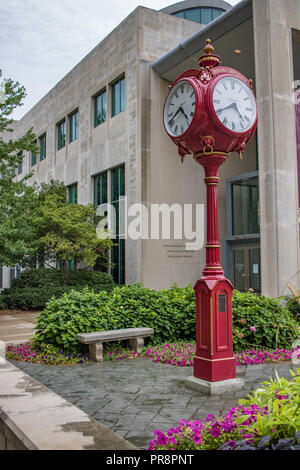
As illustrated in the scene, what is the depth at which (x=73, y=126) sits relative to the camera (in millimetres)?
28656

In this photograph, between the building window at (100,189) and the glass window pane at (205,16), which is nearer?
the building window at (100,189)

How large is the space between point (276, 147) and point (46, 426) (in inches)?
498

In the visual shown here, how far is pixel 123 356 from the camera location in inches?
316

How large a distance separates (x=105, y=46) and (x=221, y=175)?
Result: 9.52 m

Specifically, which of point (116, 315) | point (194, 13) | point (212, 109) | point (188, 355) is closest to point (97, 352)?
point (116, 315)

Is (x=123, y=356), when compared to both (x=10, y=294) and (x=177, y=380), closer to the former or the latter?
(x=177, y=380)

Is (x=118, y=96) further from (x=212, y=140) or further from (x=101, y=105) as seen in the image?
(x=212, y=140)

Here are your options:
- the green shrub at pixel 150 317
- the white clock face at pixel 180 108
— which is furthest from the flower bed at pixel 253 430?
the green shrub at pixel 150 317

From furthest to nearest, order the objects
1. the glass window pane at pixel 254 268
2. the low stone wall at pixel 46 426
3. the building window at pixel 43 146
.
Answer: the building window at pixel 43 146
the glass window pane at pixel 254 268
the low stone wall at pixel 46 426

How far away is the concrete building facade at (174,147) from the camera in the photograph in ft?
47.2

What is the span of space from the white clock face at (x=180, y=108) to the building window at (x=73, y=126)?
74.5ft

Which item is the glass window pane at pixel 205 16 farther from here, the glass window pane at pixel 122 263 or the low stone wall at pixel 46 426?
the low stone wall at pixel 46 426

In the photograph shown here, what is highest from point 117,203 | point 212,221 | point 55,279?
point 117,203

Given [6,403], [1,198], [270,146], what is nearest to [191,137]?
[6,403]
